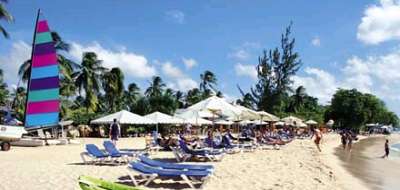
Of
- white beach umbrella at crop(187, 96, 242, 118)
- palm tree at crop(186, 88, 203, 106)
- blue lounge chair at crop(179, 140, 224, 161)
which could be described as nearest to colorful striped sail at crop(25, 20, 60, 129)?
white beach umbrella at crop(187, 96, 242, 118)

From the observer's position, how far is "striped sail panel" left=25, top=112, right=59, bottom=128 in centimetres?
2042

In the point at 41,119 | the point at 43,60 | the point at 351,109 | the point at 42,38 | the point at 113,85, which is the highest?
the point at 113,85

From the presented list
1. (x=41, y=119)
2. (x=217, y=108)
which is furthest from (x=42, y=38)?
(x=217, y=108)

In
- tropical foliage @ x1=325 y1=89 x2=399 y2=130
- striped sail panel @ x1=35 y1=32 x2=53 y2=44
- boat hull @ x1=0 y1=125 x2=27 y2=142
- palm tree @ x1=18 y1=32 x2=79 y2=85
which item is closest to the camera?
boat hull @ x1=0 y1=125 x2=27 y2=142

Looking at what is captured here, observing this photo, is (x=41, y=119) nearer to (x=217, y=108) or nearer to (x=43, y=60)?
(x=43, y=60)

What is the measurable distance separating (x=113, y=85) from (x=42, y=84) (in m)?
37.6

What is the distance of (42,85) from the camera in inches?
814

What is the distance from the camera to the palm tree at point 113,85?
57.4 metres

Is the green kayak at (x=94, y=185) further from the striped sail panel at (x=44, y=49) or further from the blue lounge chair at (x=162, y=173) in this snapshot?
the striped sail panel at (x=44, y=49)

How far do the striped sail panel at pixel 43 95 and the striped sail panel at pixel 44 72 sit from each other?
68 centimetres

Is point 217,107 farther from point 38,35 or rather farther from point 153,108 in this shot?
point 153,108

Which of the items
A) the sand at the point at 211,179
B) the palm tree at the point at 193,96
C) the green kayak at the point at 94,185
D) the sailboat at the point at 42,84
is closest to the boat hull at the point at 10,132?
the sailboat at the point at 42,84

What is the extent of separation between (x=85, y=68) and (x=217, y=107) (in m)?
30.3

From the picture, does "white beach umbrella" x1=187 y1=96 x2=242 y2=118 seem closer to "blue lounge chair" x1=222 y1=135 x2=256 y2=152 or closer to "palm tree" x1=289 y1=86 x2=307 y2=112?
"blue lounge chair" x1=222 y1=135 x2=256 y2=152
